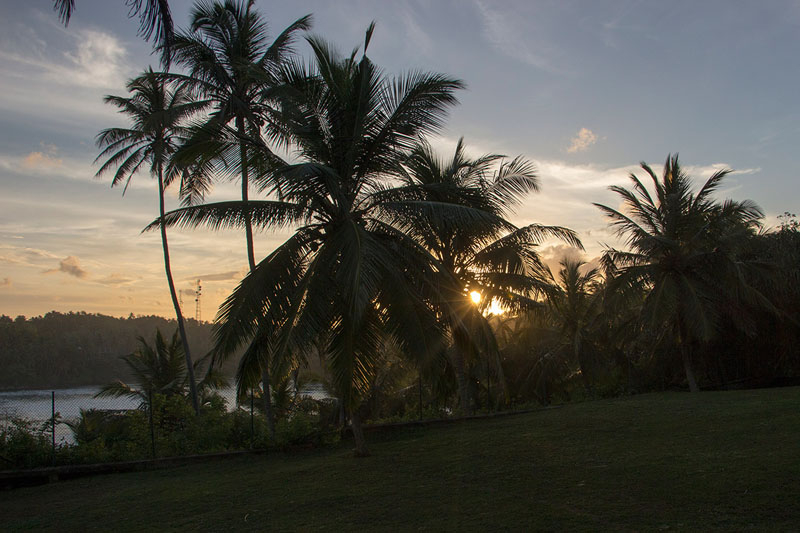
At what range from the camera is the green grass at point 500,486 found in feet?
16.7

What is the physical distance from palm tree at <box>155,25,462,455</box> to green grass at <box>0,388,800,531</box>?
1.63 meters

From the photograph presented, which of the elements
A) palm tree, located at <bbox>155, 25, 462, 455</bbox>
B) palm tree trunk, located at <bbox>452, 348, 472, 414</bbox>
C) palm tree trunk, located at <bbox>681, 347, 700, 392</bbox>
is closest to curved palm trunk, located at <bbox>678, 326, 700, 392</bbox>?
palm tree trunk, located at <bbox>681, 347, 700, 392</bbox>

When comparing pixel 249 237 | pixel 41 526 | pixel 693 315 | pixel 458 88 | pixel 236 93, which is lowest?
pixel 41 526

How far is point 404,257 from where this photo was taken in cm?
907

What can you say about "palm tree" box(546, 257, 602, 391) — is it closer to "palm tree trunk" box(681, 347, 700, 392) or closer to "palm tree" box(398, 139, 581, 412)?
"palm tree trunk" box(681, 347, 700, 392)

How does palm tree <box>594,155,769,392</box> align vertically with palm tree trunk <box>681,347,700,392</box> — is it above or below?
above

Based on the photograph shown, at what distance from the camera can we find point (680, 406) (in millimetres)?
12102

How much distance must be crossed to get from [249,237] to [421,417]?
253 inches

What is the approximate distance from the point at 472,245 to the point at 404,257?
5.63 m

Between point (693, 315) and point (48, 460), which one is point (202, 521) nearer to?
point (48, 460)

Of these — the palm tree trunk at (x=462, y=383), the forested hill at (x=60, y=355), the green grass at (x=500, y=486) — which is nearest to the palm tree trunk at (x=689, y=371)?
the green grass at (x=500, y=486)

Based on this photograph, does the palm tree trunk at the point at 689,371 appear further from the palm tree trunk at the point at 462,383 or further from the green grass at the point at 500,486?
the palm tree trunk at the point at 462,383

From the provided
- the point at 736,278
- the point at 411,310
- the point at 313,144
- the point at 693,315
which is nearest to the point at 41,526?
the point at 411,310

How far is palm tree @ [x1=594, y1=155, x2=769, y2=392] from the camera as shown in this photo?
17391mm
